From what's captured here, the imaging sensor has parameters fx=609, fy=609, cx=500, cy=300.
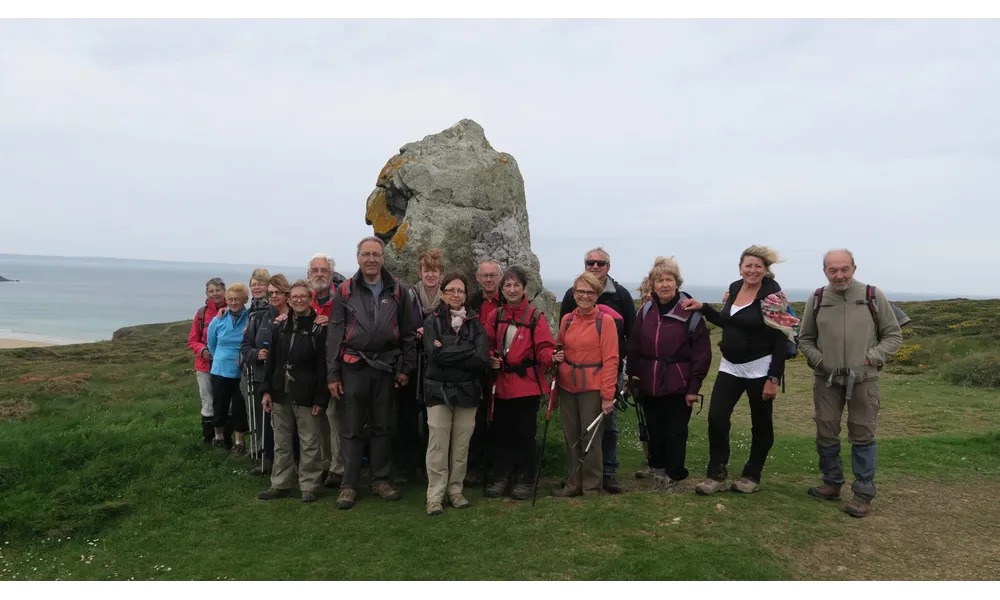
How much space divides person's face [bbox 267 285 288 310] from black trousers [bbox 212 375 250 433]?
2034 millimetres

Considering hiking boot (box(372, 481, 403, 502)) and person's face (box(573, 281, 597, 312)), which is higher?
person's face (box(573, 281, 597, 312))

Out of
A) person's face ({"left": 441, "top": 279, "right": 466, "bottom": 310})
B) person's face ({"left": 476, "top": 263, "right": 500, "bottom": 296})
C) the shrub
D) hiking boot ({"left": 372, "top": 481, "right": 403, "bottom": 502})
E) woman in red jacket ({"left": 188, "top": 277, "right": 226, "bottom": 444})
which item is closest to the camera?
person's face ({"left": 441, "top": 279, "right": 466, "bottom": 310})

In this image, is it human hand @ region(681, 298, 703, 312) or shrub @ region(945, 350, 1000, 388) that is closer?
human hand @ region(681, 298, 703, 312)

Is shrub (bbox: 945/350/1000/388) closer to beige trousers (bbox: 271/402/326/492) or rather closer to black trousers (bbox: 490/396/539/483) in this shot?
black trousers (bbox: 490/396/539/483)

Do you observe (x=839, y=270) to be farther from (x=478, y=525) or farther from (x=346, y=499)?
(x=346, y=499)

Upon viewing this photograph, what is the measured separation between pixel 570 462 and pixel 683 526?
164cm

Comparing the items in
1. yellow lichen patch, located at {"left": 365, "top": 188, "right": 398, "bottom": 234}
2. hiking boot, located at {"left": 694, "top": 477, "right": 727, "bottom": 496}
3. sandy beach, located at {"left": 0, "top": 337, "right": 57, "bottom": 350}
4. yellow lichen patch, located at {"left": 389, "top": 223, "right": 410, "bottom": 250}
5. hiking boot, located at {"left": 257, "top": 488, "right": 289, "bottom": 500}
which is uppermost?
yellow lichen patch, located at {"left": 365, "top": 188, "right": 398, "bottom": 234}

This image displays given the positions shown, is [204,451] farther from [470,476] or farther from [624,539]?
[624,539]

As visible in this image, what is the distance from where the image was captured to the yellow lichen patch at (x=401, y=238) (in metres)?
9.71

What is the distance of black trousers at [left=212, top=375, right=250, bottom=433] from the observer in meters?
9.50

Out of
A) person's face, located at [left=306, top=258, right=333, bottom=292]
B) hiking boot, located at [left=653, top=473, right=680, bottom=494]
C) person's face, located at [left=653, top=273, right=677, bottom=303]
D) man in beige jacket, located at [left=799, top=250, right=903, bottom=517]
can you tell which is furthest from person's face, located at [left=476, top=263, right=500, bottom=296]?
man in beige jacket, located at [left=799, top=250, right=903, bottom=517]

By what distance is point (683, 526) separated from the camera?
21.0 feet

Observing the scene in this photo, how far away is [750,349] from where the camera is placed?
7090 millimetres

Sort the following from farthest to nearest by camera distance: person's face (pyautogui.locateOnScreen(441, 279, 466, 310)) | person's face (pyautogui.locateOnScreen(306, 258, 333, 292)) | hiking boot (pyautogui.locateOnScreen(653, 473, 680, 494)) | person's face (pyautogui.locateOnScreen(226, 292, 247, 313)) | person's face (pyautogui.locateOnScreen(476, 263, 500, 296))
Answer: person's face (pyautogui.locateOnScreen(226, 292, 247, 313)) < person's face (pyautogui.locateOnScreen(306, 258, 333, 292)) < person's face (pyautogui.locateOnScreen(476, 263, 500, 296)) < hiking boot (pyautogui.locateOnScreen(653, 473, 680, 494)) < person's face (pyautogui.locateOnScreen(441, 279, 466, 310))
